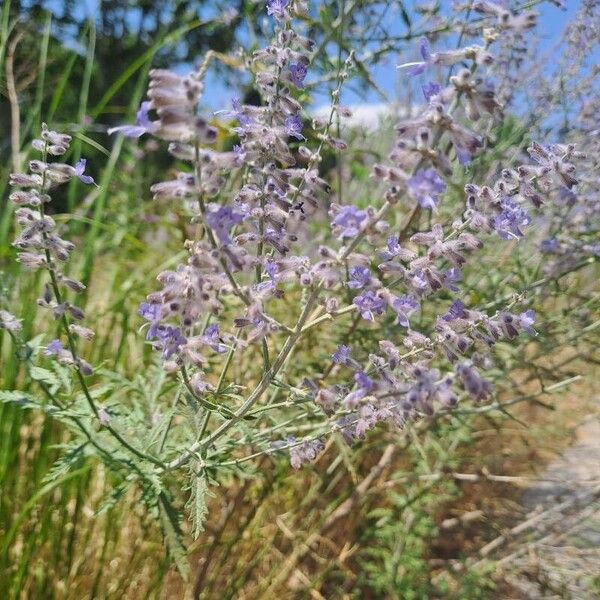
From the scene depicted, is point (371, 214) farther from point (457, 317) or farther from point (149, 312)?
point (149, 312)

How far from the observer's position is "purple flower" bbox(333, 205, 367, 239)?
47.1 inches

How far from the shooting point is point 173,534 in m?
1.64

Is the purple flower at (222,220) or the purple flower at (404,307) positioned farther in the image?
the purple flower at (404,307)

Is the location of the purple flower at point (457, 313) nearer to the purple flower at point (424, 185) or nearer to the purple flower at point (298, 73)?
the purple flower at point (424, 185)

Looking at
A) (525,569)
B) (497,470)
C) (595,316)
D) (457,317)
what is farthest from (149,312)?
(497,470)

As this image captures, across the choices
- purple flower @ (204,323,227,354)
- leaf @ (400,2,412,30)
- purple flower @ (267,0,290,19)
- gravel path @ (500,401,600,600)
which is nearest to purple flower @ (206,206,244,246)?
purple flower @ (204,323,227,354)

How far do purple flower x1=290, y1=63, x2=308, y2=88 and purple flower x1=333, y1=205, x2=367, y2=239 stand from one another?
19.2 inches

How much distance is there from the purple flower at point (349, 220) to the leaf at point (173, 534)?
3.02ft

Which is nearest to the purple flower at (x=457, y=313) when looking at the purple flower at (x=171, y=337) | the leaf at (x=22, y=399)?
the purple flower at (x=171, y=337)

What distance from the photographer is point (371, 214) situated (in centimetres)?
121

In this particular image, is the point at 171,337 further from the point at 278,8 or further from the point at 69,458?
the point at 278,8

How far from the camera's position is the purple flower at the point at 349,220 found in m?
1.20

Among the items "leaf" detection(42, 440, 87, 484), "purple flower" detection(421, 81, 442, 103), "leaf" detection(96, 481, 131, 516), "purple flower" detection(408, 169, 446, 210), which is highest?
"purple flower" detection(421, 81, 442, 103)

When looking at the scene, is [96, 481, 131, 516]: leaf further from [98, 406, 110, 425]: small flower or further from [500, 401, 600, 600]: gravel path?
[500, 401, 600, 600]: gravel path
